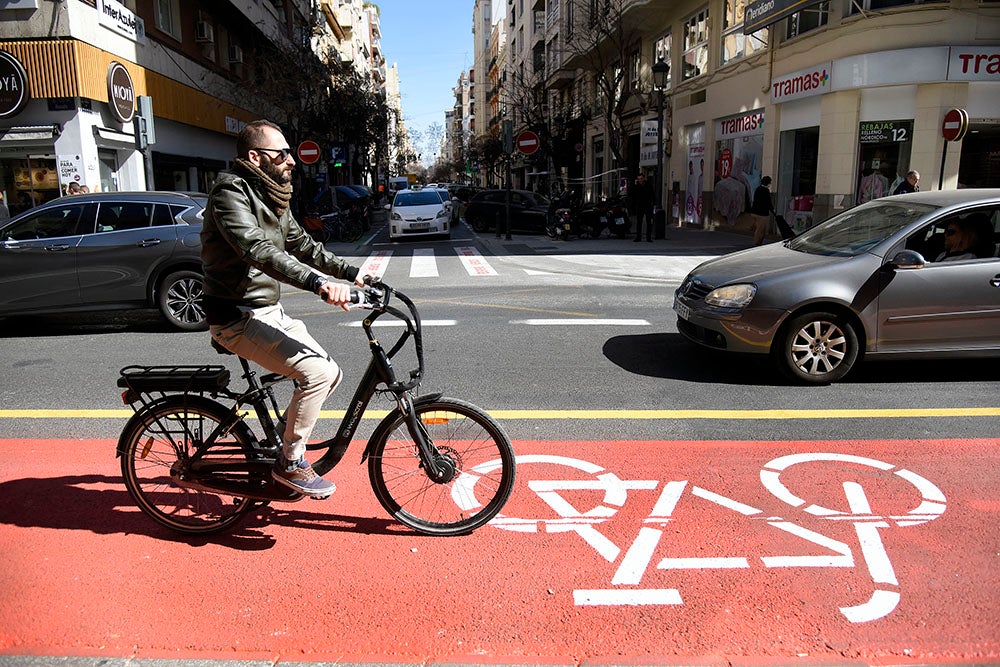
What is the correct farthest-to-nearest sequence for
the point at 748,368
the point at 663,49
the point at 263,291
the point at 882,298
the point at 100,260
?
the point at 663,49, the point at 100,260, the point at 748,368, the point at 882,298, the point at 263,291

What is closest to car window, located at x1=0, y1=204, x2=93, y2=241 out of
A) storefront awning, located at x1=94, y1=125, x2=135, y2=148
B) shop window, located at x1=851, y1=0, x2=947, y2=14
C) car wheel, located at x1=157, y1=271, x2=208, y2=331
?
car wheel, located at x1=157, y1=271, x2=208, y2=331

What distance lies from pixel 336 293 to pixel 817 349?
4714 millimetres

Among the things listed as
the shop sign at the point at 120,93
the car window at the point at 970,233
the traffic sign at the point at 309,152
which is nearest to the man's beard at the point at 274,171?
the car window at the point at 970,233

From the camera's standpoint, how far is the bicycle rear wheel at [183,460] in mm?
3531

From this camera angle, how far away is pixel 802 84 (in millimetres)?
18688

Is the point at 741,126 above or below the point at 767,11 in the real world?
below

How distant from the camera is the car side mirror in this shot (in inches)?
236

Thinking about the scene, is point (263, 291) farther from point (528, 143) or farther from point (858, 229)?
point (528, 143)

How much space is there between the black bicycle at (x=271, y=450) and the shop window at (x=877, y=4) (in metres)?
17.5

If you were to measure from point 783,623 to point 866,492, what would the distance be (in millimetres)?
1520

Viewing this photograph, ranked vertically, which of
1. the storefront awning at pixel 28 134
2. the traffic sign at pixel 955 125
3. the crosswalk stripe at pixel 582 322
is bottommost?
the crosswalk stripe at pixel 582 322

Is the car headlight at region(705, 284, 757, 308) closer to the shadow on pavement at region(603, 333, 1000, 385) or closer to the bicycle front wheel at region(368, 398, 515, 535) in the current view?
the shadow on pavement at region(603, 333, 1000, 385)

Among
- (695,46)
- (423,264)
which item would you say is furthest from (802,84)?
(423,264)

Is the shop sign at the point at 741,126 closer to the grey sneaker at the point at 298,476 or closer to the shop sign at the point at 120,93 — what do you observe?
the shop sign at the point at 120,93
